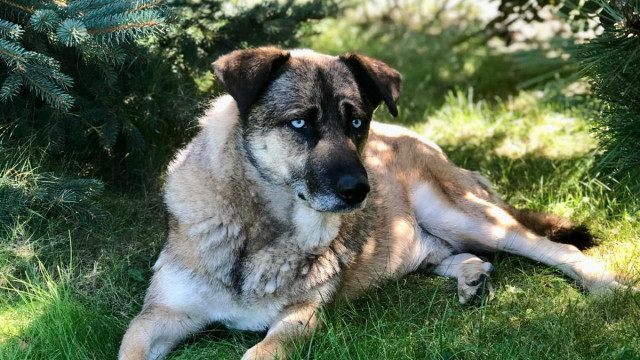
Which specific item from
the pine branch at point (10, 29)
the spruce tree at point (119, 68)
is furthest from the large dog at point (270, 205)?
the pine branch at point (10, 29)

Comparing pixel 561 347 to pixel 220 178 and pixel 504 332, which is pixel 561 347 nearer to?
pixel 504 332

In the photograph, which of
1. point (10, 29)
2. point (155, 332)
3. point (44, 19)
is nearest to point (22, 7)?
point (10, 29)

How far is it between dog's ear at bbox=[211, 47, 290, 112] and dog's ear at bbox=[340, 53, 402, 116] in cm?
50

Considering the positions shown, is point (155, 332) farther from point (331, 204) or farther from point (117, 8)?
point (117, 8)

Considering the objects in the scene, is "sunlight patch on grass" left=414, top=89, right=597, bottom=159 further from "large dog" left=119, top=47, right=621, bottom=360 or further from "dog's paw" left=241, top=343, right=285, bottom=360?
"dog's paw" left=241, top=343, right=285, bottom=360

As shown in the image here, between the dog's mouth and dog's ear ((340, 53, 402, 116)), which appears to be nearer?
the dog's mouth

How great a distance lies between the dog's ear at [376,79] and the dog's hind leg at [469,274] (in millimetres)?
1051

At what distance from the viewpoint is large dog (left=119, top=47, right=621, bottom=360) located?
346 cm

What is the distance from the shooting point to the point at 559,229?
178 inches

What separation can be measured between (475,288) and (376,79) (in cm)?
127

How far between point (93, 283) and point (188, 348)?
807mm

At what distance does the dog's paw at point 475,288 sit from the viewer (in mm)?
4020

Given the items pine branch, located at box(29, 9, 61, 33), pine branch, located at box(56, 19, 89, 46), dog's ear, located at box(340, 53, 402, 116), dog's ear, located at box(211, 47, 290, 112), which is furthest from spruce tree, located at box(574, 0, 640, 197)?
pine branch, located at box(29, 9, 61, 33)

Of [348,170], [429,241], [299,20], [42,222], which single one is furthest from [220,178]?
[299,20]
